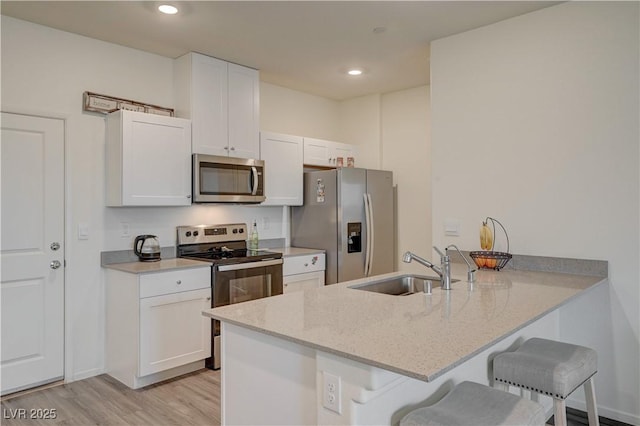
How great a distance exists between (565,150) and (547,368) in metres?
1.57

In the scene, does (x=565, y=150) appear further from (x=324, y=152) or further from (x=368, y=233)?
(x=324, y=152)

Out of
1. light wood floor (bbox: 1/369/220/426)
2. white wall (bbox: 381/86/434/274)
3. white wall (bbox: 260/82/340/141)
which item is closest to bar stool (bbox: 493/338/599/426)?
light wood floor (bbox: 1/369/220/426)

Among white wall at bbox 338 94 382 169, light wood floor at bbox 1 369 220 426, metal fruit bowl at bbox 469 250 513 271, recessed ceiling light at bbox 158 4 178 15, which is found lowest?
light wood floor at bbox 1 369 220 426

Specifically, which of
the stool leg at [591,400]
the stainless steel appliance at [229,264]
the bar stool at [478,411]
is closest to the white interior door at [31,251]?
the stainless steel appliance at [229,264]

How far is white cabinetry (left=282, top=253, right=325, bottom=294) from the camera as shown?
4.07 metres

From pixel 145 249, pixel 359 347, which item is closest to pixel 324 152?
pixel 145 249

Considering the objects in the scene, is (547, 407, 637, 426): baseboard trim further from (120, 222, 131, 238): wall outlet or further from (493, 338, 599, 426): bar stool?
(120, 222, 131, 238): wall outlet

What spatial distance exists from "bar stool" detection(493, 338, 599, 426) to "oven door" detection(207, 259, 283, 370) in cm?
216

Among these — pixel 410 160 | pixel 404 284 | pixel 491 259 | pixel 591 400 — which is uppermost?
pixel 410 160

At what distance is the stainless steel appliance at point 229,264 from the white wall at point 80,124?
443mm

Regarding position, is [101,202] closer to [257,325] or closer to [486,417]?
[257,325]

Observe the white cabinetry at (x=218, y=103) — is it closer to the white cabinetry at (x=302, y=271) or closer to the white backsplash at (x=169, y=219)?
the white backsplash at (x=169, y=219)

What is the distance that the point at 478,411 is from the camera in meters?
1.49

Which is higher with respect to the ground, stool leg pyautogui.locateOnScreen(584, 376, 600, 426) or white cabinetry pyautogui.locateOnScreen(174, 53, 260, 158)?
white cabinetry pyautogui.locateOnScreen(174, 53, 260, 158)
